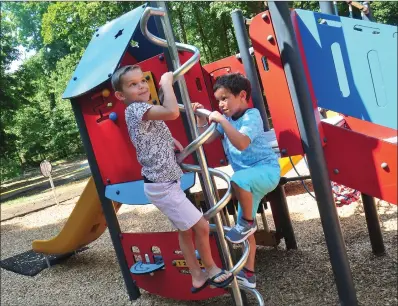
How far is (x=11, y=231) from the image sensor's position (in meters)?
7.35

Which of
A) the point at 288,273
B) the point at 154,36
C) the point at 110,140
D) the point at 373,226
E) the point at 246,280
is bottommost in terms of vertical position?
the point at 288,273

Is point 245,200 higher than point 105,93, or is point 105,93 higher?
point 105,93

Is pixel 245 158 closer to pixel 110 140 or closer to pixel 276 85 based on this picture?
pixel 276 85

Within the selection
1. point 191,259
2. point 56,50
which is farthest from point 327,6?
point 56,50

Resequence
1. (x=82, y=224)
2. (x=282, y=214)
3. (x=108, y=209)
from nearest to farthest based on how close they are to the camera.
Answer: (x=108, y=209)
(x=282, y=214)
(x=82, y=224)

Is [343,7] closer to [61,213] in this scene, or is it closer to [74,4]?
[74,4]

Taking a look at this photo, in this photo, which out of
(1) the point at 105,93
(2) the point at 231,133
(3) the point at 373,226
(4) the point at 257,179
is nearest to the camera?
(2) the point at 231,133

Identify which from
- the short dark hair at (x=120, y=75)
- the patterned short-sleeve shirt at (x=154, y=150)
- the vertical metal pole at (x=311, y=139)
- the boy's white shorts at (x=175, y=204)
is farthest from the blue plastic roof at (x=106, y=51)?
the vertical metal pole at (x=311, y=139)

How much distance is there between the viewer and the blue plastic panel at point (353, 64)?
1.80 meters

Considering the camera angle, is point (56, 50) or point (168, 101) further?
point (56, 50)

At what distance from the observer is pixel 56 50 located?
1272 inches

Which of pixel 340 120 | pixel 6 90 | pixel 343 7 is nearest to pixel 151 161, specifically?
pixel 340 120

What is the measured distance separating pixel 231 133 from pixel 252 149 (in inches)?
12.6

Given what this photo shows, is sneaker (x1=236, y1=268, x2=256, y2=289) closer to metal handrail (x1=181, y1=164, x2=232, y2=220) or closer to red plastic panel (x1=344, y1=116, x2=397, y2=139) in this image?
metal handrail (x1=181, y1=164, x2=232, y2=220)
